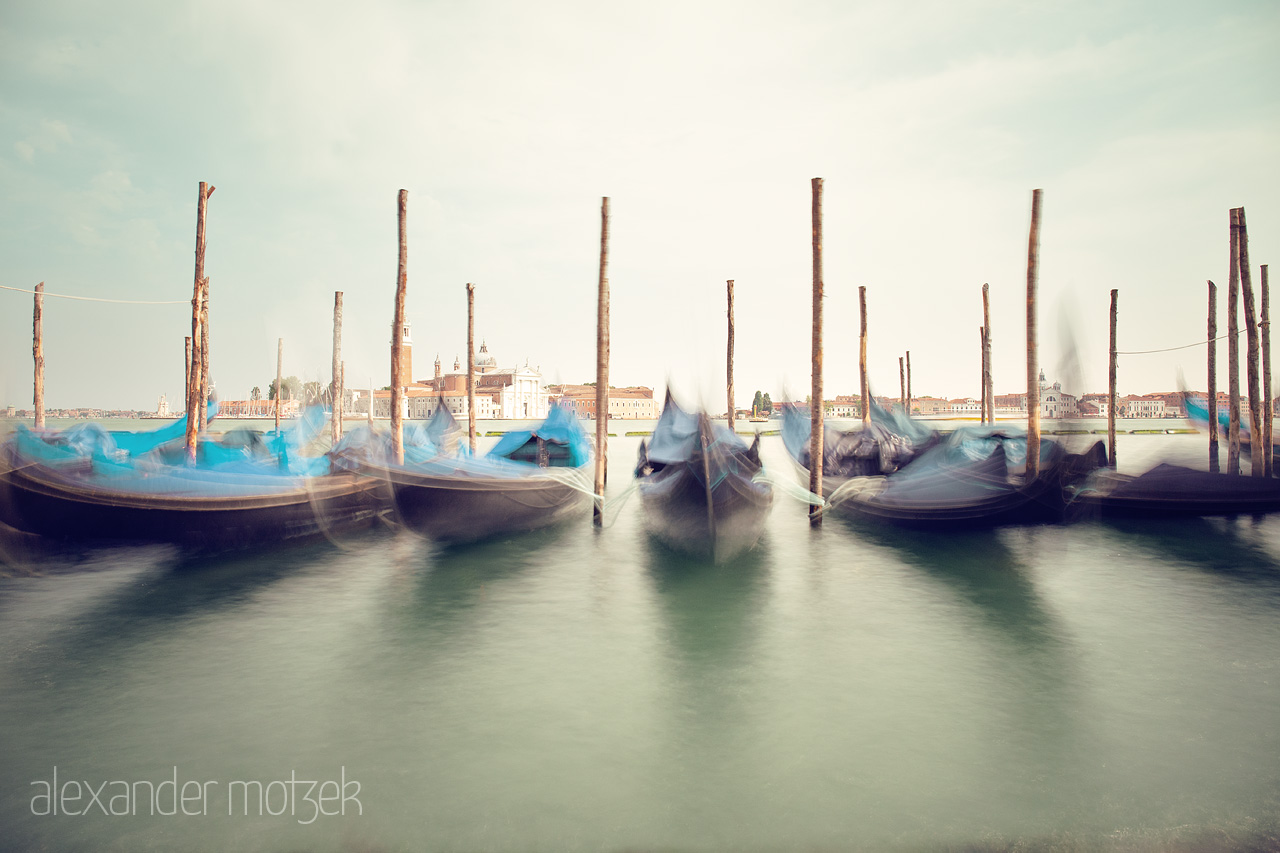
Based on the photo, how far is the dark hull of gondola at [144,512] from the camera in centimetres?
559

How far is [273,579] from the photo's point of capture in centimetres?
583

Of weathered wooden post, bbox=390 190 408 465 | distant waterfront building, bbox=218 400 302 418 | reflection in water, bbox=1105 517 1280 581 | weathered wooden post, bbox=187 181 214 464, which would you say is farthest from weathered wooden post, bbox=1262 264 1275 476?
distant waterfront building, bbox=218 400 302 418

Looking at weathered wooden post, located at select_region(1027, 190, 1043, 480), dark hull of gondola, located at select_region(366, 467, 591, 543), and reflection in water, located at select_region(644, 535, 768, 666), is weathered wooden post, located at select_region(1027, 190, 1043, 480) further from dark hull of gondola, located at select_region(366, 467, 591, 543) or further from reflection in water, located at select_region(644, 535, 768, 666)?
dark hull of gondola, located at select_region(366, 467, 591, 543)

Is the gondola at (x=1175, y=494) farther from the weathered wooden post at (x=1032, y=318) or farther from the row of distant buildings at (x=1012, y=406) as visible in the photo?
the row of distant buildings at (x=1012, y=406)

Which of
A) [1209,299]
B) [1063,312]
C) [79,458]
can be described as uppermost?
[1209,299]

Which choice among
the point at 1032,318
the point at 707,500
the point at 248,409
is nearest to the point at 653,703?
the point at 707,500

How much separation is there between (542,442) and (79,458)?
5487 mm

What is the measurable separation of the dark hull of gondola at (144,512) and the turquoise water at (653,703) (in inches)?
15.4

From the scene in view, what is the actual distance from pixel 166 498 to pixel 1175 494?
10031mm

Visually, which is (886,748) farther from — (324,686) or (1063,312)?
(1063,312)

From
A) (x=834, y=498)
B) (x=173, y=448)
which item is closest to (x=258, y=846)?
(x=834, y=498)

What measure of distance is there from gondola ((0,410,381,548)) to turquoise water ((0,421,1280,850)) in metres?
0.42

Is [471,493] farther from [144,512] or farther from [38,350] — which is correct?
[38,350]

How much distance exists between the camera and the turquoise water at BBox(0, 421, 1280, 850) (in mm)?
2408
